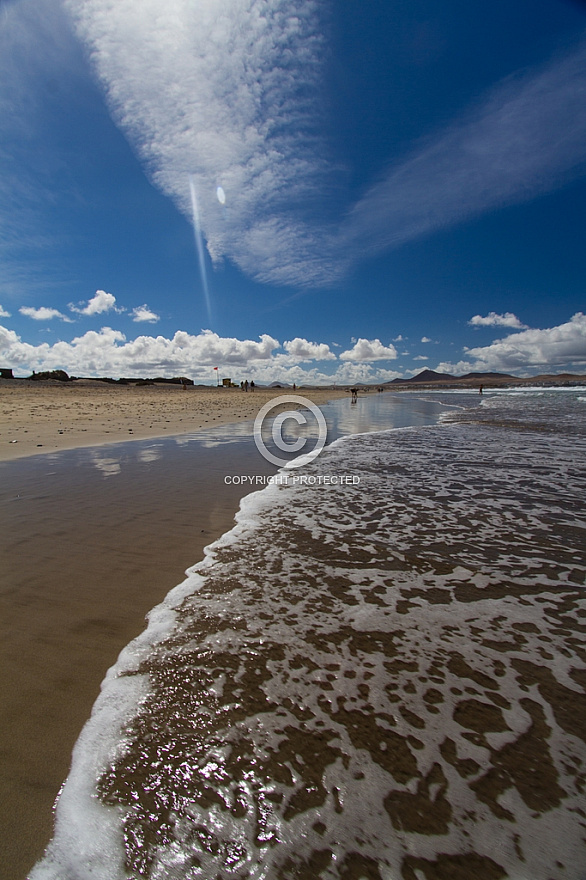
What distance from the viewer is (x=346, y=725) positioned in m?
2.54

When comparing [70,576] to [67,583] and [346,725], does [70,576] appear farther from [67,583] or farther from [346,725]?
[346,725]

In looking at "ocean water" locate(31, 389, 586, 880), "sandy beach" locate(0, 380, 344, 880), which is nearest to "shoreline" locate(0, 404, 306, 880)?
"sandy beach" locate(0, 380, 344, 880)

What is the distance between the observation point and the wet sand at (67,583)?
220cm

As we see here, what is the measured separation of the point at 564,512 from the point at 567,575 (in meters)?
2.62

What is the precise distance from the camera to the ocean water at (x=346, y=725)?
185cm

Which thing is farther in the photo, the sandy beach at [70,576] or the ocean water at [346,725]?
the sandy beach at [70,576]

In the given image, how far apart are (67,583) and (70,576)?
16cm

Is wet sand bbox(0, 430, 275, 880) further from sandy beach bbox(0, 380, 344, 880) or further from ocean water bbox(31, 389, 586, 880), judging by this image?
ocean water bbox(31, 389, 586, 880)

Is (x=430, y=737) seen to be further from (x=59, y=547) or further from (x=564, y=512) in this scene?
(x=564, y=512)

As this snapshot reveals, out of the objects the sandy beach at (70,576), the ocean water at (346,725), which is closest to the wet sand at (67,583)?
the sandy beach at (70,576)

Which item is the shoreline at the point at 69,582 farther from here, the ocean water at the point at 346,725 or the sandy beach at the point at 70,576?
the ocean water at the point at 346,725

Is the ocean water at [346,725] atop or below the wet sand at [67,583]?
below

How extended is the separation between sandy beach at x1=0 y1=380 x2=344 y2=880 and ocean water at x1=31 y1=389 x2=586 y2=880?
0.65 ft

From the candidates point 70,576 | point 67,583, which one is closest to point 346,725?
point 67,583
